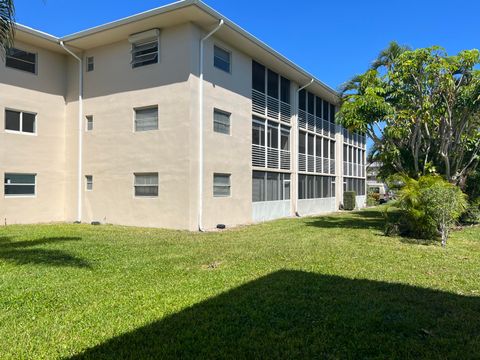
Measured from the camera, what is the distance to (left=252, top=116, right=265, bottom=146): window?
18523mm

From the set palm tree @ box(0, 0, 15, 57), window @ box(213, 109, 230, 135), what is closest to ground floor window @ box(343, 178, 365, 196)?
window @ box(213, 109, 230, 135)

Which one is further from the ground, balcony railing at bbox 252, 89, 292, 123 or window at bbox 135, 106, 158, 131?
balcony railing at bbox 252, 89, 292, 123

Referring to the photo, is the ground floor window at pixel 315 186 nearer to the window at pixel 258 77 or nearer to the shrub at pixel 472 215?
the window at pixel 258 77

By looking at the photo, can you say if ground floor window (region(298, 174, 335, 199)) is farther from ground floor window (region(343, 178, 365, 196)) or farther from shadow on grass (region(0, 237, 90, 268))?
shadow on grass (region(0, 237, 90, 268))

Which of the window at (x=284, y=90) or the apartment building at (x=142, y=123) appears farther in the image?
the window at (x=284, y=90)

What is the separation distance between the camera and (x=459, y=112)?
581 inches

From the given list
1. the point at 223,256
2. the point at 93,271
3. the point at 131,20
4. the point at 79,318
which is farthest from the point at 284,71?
the point at 79,318

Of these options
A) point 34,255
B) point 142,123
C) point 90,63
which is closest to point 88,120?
point 90,63

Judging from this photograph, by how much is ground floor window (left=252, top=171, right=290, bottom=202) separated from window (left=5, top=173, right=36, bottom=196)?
963cm

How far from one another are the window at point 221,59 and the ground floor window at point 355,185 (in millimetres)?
16840

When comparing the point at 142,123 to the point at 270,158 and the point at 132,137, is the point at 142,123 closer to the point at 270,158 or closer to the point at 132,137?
the point at 132,137

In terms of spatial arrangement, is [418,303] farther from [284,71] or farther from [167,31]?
[284,71]

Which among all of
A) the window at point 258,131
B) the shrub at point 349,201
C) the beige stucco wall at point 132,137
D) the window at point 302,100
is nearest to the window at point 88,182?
the beige stucco wall at point 132,137

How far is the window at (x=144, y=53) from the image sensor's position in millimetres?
Result: 15369
